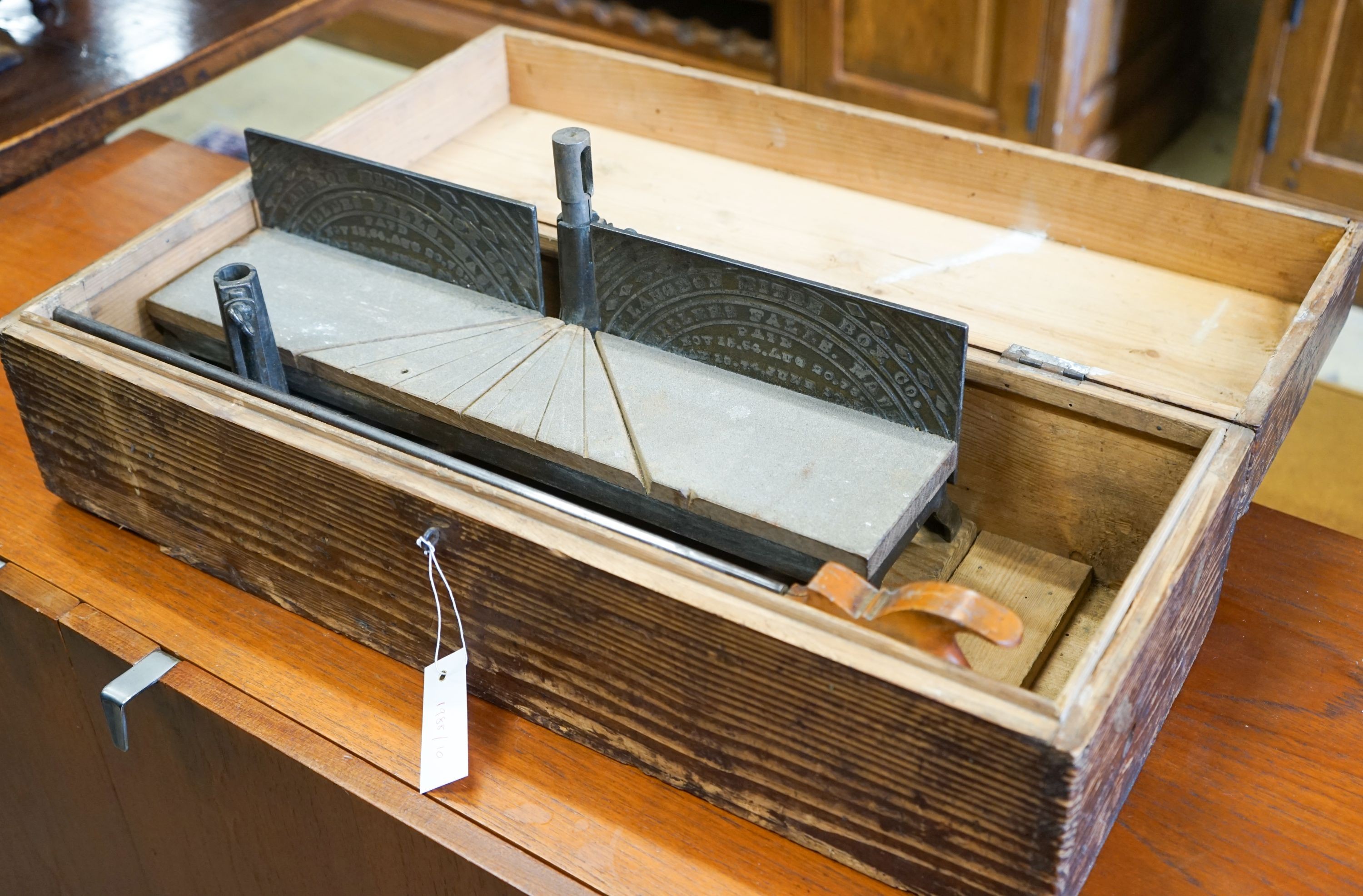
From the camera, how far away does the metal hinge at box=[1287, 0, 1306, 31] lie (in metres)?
2.16

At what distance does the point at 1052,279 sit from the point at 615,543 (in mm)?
584

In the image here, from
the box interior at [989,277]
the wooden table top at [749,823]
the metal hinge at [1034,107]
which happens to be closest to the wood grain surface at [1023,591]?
the box interior at [989,277]

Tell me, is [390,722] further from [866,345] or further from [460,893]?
[866,345]

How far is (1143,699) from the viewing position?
0.88 meters

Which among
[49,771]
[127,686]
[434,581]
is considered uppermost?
[434,581]

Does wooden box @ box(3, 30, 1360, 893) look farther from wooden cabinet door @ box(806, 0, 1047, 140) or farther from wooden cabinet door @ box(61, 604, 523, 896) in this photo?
wooden cabinet door @ box(806, 0, 1047, 140)

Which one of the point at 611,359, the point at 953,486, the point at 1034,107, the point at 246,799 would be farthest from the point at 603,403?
the point at 1034,107

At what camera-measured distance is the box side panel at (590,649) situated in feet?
2.59

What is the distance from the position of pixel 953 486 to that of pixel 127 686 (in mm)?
710

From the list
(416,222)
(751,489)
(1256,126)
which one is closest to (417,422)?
(416,222)

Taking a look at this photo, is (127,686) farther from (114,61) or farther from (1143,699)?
(114,61)

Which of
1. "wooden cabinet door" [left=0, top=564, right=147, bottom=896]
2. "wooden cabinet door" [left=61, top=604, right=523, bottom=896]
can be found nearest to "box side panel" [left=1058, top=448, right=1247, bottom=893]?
"wooden cabinet door" [left=61, top=604, right=523, bottom=896]

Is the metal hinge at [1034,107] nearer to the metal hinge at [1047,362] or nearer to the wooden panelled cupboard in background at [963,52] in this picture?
the wooden panelled cupboard in background at [963,52]

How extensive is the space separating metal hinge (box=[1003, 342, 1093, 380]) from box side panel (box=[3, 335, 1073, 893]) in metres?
0.37
